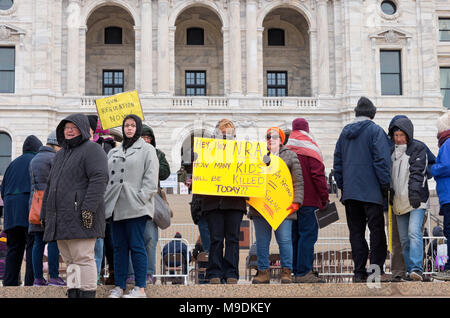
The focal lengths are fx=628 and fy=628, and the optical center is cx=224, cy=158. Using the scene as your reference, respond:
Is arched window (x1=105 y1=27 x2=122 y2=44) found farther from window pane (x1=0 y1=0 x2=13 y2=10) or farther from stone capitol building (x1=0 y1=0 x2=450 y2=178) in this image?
window pane (x1=0 y1=0 x2=13 y2=10)

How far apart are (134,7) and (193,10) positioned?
451 cm

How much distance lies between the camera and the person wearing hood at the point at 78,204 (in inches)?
285

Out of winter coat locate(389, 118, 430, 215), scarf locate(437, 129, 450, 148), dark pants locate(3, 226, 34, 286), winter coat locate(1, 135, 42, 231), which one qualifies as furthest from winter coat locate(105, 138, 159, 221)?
scarf locate(437, 129, 450, 148)

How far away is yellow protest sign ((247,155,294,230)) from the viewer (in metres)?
9.11

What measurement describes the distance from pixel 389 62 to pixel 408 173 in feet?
89.4

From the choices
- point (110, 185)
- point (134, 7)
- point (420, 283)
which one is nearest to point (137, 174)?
point (110, 185)

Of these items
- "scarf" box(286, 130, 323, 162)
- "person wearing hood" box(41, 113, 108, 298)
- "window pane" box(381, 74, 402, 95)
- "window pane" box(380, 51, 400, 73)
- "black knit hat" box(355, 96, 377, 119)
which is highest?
"window pane" box(380, 51, 400, 73)

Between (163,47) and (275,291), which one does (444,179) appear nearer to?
(275,291)

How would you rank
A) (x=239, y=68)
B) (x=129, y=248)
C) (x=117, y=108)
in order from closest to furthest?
(x=129, y=248), (x=117, y=108), (x=239, y=68)

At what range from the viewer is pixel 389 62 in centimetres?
3503

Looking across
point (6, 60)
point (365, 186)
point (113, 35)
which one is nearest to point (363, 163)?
point (365, 186)

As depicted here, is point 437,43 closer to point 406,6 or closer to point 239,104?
point 406,6

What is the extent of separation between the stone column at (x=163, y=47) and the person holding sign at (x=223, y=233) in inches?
998

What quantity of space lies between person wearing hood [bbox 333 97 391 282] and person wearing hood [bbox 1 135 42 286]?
4.74m
